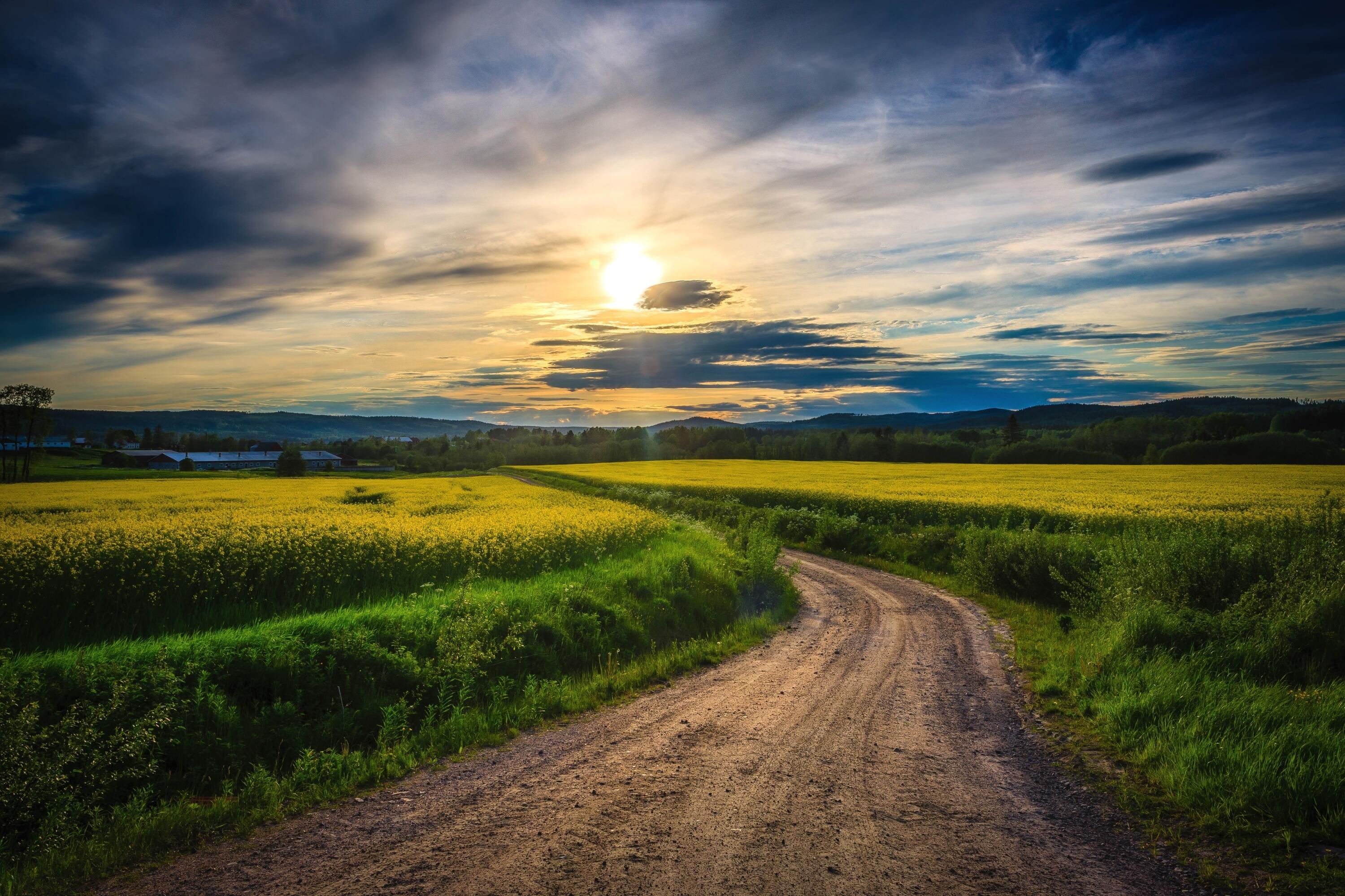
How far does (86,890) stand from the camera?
13.8ft

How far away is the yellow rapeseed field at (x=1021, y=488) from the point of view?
2327 centimetres

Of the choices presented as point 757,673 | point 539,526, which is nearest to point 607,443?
point 539,526

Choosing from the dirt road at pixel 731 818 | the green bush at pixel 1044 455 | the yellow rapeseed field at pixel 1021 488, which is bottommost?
the dirt road at pixel 731 818

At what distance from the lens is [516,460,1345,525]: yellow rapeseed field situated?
76.3 feet

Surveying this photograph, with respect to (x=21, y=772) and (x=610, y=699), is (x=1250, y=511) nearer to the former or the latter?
(x=610, y=699)

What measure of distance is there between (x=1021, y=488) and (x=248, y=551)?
34448 millimetres

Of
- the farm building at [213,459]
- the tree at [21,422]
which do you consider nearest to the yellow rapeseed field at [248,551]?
the tree at [21,422]

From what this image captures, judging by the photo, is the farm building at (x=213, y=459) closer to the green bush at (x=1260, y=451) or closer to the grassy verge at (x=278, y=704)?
Result: the grassy verge at (x=278, y=704)

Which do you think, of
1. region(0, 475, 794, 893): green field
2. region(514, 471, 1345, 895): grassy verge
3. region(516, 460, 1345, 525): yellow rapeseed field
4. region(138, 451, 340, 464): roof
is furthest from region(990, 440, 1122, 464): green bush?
region(138, 451, 340, 464): roof

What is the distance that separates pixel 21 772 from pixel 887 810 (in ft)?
23.8

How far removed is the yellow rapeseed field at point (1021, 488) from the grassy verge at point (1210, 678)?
9348 mm

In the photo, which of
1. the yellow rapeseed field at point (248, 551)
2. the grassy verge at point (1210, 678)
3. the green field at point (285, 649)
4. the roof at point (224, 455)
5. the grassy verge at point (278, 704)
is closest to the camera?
the grassy verge at point (1210, 678)

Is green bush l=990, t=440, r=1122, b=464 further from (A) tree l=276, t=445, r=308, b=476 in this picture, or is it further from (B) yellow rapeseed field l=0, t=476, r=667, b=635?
(A) tree l=276, t=445, r=308, b=476

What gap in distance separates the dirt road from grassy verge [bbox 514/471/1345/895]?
0.67m
